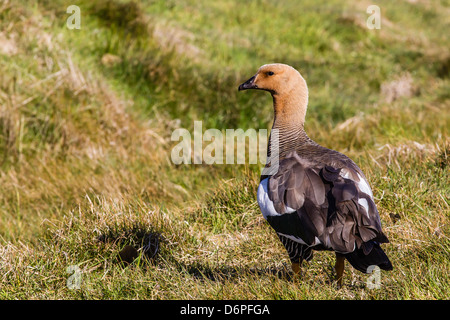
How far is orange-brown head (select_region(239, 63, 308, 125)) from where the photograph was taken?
14.4 feet

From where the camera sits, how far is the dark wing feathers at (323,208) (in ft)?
10.8

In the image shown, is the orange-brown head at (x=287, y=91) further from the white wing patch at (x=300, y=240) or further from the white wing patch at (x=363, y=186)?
the white wing patch at (x=300, y=240)

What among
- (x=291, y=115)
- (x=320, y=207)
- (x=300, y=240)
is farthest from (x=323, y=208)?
(x=291, y=115)

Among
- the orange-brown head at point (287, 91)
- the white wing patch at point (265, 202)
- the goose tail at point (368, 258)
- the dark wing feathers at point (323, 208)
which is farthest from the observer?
the orange-brown head at point (287, 91)

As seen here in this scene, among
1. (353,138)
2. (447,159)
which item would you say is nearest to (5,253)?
(447,159)

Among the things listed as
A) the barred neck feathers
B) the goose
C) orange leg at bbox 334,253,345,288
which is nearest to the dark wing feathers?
the goose

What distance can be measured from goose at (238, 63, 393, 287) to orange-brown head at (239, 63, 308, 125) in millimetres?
291

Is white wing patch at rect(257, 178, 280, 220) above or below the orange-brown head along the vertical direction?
below

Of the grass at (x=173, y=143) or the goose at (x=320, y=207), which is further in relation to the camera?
the grass at (x=173, y=143)

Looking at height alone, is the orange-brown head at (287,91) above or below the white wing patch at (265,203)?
above

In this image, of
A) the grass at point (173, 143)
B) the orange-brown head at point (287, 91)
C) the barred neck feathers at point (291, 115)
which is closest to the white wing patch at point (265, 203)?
the grass at point (173, 143)

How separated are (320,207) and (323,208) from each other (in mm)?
20

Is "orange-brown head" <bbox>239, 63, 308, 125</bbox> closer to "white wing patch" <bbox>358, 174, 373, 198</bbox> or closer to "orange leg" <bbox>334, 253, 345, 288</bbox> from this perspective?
"white wing patch" <bbox>358, 174, 373, 198</bbox>

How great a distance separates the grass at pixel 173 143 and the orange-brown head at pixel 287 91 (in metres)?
0.82
